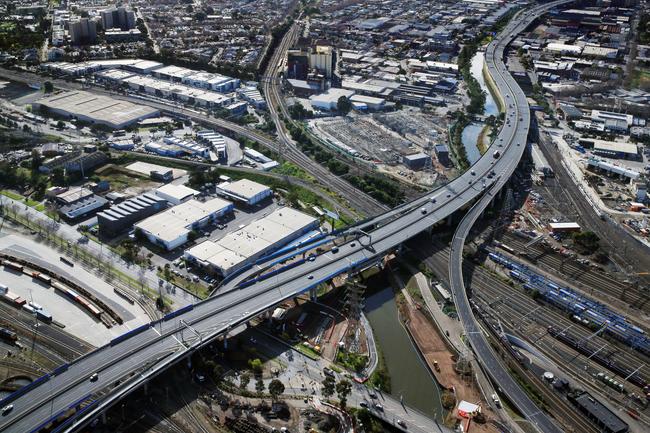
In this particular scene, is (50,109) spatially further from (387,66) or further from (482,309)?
(482,309)

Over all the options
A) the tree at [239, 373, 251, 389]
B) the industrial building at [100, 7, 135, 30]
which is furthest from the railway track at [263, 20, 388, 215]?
the industrial building at [100, 7, 135, 30]

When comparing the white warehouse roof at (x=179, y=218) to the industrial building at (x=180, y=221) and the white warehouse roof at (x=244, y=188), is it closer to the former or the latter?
the industrial building at (x=180, y=221)

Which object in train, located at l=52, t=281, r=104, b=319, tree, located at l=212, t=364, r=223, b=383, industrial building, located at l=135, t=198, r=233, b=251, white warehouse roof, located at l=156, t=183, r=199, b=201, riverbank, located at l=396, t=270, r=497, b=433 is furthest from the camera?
white warehouse roof, located at l=156, t=183, r=199, b=201

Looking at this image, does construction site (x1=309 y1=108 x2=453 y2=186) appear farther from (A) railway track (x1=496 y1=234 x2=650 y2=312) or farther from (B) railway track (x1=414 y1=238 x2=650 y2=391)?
(B) railway track (x1=414 y1=238 x2=650 y2=391)

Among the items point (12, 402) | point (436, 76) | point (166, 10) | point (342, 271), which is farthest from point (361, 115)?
point (166, 10)

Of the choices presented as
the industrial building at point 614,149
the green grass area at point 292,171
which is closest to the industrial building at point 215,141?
the green grass area at point 292,171
